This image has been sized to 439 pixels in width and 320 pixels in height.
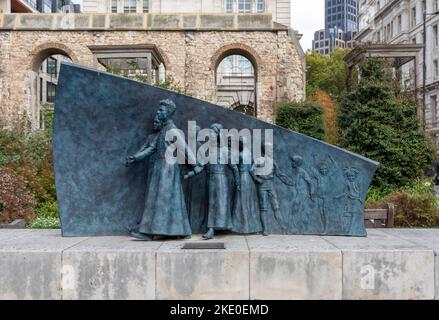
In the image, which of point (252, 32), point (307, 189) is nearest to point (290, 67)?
point (252, 32)

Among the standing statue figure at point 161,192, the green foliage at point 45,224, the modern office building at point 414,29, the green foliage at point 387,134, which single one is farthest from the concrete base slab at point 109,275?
the modern office building at point 414,29

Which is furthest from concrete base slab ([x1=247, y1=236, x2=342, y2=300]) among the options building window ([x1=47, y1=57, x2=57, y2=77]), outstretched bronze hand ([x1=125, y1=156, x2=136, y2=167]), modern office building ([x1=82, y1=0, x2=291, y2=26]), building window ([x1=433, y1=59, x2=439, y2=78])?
building window ([x1=47, y1=57, x2=57, y2=77])

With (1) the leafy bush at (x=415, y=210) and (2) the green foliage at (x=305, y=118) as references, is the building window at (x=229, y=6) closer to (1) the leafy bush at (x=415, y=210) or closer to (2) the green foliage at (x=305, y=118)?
(2) the green foliage at (x=305, y=118)

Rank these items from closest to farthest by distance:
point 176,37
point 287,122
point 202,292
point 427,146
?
point 202,292 < point 427,146 < point 287,122 < point 176,37

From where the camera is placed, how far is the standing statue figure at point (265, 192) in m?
6.30

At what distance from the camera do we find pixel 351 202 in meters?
6.34

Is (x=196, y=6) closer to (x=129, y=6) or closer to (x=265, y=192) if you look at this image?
(x=129, y=6)

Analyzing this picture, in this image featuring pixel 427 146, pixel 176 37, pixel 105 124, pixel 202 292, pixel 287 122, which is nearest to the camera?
pixel 202 292

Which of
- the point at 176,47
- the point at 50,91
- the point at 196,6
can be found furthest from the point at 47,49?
the point at 50,91

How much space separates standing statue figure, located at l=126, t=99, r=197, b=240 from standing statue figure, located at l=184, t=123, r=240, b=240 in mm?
235
